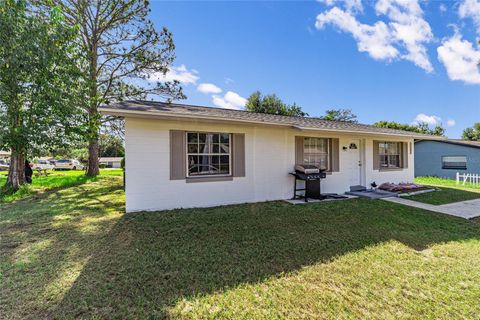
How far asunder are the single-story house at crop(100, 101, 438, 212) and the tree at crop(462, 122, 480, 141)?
46.1 m

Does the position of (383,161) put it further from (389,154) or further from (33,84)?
(33,84)

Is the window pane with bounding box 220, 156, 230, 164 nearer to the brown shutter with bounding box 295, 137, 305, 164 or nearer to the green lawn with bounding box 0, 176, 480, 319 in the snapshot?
the green lawn with bounding box 0, 176, 480, 319

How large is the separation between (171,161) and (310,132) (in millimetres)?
5306

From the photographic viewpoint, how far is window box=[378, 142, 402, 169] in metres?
10.6

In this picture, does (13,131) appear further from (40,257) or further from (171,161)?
(40,257)

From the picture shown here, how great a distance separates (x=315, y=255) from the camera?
3641 millimetres

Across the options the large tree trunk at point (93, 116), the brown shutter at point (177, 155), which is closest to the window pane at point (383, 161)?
the brown shutter at point (177, 155)

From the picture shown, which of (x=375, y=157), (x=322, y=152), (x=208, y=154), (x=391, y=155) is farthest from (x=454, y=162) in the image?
(x=208, y=154)

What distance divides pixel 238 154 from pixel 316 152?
358cm

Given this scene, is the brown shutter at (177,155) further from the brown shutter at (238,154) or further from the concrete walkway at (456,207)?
the concrete walkway at (456,207)

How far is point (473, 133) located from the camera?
41.1 meters

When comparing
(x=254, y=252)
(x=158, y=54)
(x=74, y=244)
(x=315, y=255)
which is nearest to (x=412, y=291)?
(x=315, y=255)

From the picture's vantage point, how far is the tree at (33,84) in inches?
312

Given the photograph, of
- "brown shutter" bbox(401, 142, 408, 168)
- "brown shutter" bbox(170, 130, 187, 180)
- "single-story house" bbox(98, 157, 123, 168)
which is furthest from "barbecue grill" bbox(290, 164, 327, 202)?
"single-story house" bbox(98, 157, 123, 168)
